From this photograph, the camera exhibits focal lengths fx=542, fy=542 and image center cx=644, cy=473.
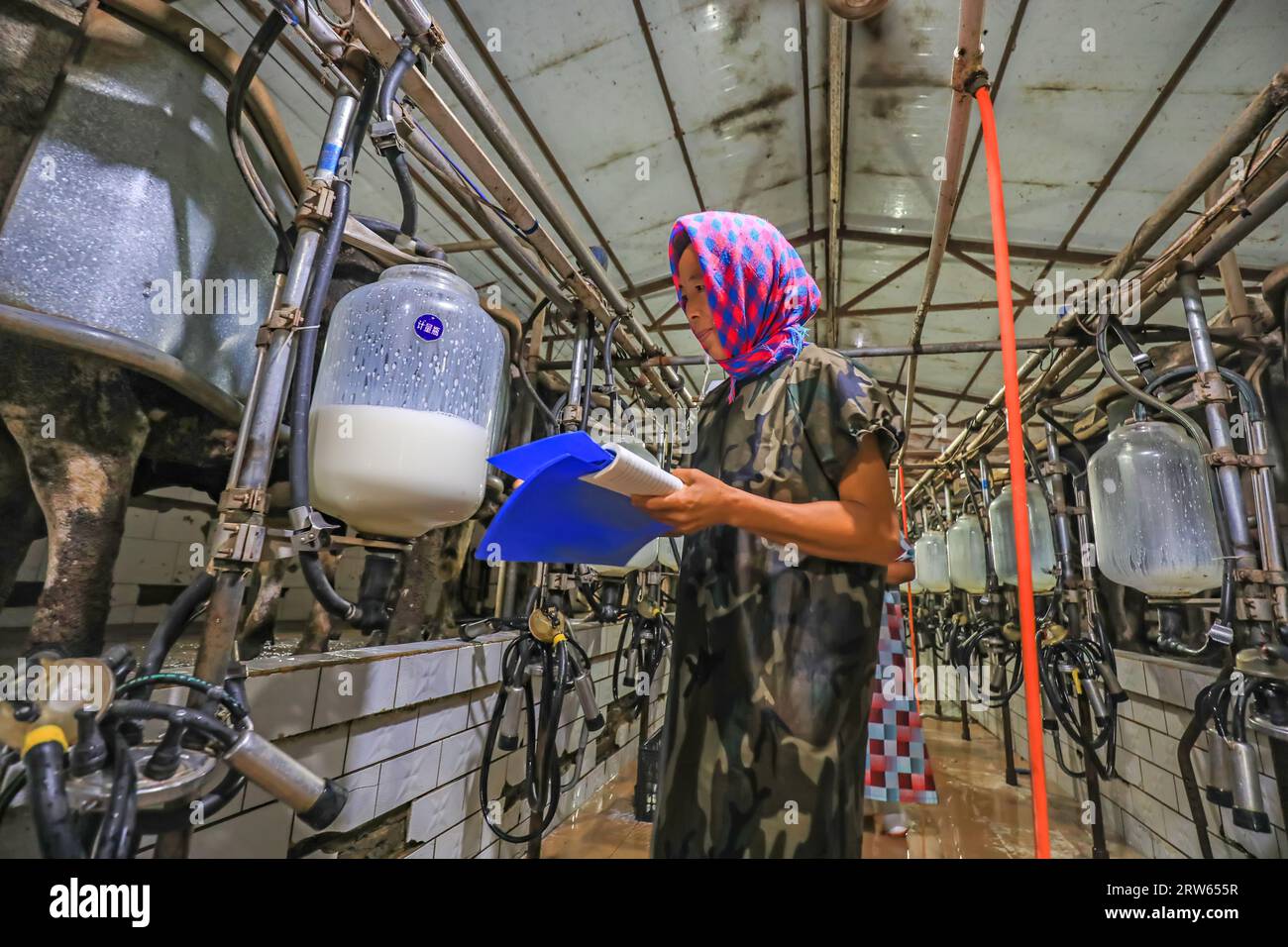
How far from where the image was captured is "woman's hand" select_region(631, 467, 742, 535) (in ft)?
3.05

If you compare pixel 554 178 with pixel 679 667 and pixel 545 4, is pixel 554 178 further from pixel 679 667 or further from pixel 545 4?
pixel 679 667

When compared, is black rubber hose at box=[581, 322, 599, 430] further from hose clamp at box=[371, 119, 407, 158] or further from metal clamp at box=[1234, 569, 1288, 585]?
metal clamp at box=[1234, 569, 1288, 585]

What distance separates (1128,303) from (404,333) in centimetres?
292

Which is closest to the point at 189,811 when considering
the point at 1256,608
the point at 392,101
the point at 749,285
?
the point at 749,285

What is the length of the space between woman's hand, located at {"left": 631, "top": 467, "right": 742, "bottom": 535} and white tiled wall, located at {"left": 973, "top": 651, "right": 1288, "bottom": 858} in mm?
3005

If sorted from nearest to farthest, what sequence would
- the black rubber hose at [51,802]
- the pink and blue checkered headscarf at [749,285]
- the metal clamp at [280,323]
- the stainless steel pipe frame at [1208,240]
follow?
the black rubber hose at [51,802], the metal clamp at [280,323], the pink and blue checkered headscarf at [749,285], the stainless steel pipe frame at [1208,240]

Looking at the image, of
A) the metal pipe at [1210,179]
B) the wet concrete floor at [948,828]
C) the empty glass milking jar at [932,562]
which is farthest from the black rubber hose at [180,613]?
the empty glass milking jar at [932,562]

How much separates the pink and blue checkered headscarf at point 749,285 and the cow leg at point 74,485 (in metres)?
1.35

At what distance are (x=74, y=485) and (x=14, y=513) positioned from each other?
27cm

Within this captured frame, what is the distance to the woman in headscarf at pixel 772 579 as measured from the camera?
3.33ft

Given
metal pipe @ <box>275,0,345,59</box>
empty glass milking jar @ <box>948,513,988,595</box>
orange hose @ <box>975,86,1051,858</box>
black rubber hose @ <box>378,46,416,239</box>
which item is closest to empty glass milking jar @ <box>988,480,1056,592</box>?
empty glass milking jar @ <box>948,513,988,595</box>

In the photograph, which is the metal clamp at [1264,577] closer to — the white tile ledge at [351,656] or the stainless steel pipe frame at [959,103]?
the stainless steel pipe frame at [959,103]

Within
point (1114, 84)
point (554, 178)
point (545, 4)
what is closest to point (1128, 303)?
point (1114, 84)

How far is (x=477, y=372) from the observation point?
1451mm
